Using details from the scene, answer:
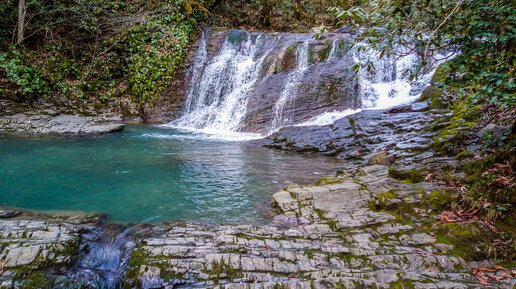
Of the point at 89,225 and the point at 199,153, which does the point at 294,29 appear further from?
the point at 89,225

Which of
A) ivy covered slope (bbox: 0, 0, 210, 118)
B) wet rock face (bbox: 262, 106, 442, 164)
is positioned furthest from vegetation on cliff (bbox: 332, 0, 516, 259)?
ivy covered slope (bbox: 0, 0, 210, 118)

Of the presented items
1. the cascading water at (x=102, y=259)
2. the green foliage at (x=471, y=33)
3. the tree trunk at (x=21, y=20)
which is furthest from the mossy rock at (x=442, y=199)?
the tree trunk at (x=21, y=20)

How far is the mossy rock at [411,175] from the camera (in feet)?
15.4

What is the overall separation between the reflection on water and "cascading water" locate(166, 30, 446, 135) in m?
2.47

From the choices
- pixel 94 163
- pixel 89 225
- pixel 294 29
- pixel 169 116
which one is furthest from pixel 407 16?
pixel 294 29

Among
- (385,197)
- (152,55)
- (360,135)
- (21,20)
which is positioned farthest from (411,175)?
(21,20)

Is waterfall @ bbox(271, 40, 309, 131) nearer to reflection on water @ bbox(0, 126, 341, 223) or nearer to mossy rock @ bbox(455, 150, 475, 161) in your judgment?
reflection on water @ bbox(0, 126, 341, 223)

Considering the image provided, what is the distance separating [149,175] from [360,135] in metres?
5.97

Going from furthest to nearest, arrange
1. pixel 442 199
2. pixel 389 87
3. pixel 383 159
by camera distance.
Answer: pixel 389 87
pixel 383 159
pixel 442 199

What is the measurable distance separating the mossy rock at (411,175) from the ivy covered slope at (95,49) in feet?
39.1

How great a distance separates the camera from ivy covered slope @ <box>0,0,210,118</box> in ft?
39.8

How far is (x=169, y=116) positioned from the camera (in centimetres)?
1389

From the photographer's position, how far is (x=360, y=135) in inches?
345

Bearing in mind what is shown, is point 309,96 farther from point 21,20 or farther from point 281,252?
point 21,20
